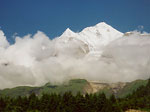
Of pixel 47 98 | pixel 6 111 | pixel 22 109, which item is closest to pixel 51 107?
pixel 47 98

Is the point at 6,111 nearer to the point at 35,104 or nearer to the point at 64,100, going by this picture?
the point at 35,104

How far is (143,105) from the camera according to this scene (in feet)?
531

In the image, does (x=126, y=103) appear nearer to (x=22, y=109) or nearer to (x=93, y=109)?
(x=93, y=109)

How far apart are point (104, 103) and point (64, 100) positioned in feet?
82.9

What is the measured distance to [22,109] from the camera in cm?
15350

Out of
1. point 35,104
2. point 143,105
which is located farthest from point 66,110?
point 143,105

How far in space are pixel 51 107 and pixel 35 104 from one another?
10.3 m

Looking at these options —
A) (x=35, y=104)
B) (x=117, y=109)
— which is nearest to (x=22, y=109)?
(x=35, y=104)

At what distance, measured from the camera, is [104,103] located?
161m

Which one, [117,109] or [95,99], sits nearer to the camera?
[117,109]

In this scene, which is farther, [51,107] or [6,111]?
[51,107]

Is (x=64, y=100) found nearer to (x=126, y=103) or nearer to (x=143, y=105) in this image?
(x=126, y=103)

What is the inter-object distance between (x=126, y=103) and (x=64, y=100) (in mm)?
39340

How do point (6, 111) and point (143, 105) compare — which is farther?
point (143, 105)
